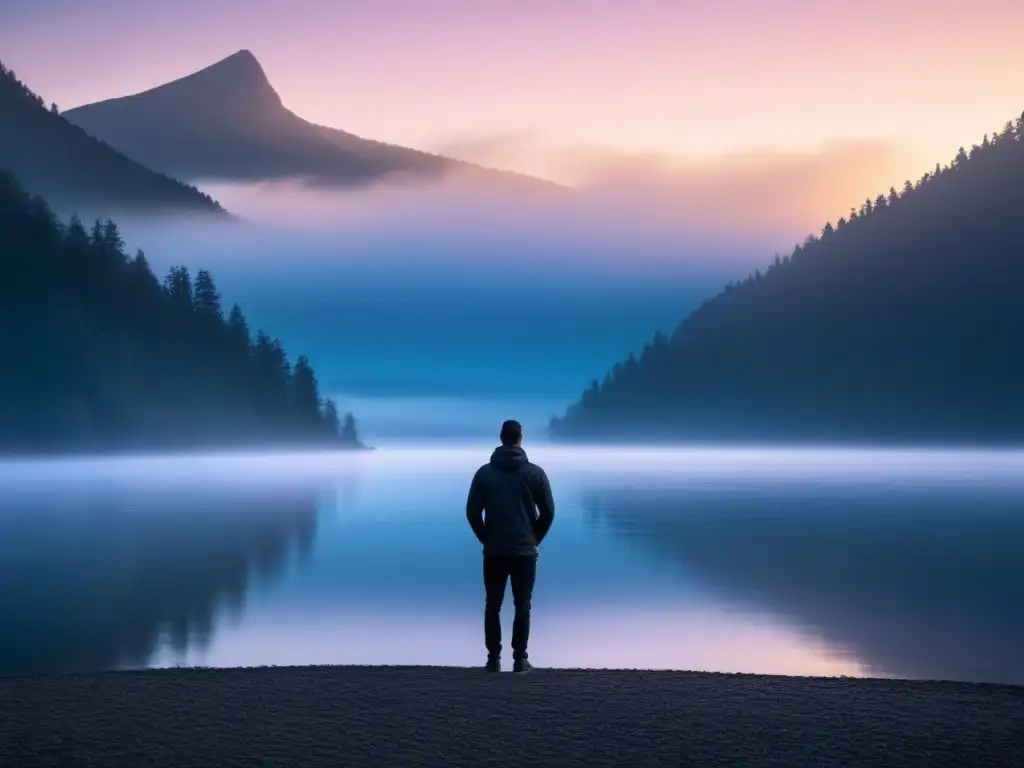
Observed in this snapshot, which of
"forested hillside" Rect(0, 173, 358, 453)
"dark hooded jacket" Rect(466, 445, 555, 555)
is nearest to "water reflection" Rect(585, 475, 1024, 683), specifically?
"dark hooded jacket" Rect(466, 445, 555, 555)

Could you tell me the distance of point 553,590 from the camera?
2977cm

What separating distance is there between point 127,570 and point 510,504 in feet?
71.2

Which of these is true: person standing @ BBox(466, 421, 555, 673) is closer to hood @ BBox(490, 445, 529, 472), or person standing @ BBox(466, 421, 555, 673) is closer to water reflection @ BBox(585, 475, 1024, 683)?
hood @ BBox(490, 445, 529, 472)

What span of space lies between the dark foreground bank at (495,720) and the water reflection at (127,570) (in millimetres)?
6535

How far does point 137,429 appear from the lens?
156m

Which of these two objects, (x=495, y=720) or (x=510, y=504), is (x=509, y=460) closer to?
(x=510, y=504)

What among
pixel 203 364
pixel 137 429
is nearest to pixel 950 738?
pixel 137 429

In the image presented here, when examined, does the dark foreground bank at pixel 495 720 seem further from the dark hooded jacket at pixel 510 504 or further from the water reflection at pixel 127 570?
the water reflection at pixel 127 570

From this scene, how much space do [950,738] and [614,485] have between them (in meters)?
89.9

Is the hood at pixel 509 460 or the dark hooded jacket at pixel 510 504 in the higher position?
the hood at pixel 509 460

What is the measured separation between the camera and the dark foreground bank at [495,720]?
10.0 metres

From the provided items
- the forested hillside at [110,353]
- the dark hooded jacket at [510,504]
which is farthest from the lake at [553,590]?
the forested hillside at [110,353]

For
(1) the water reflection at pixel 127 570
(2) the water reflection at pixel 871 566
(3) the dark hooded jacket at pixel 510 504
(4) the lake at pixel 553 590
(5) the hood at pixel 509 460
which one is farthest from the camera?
(2) the water reflection at pixel 871 566

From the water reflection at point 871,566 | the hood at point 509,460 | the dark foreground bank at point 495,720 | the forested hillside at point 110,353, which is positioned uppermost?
the forested hillside at point 110,353
